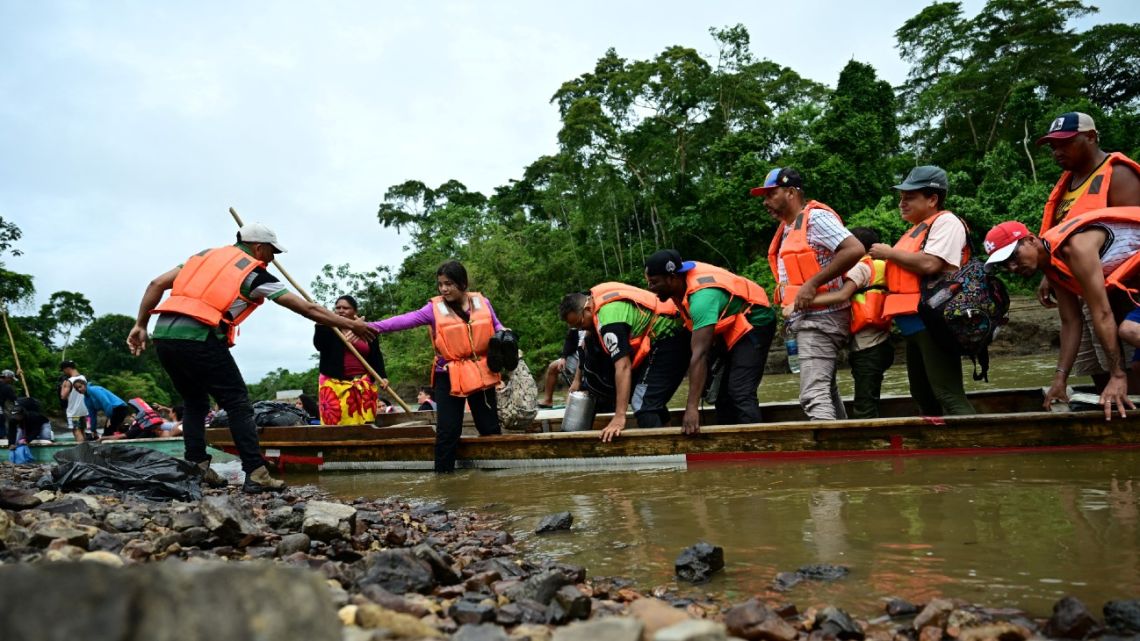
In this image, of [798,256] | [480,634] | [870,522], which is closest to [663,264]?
[798,256]

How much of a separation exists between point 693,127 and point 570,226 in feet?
26.5

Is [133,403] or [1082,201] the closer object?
[1082,201]

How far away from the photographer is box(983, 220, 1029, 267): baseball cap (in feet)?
15.9

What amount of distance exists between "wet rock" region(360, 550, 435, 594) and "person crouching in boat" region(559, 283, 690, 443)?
3429 millimetres

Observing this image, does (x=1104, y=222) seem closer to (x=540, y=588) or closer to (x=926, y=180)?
(x=926, y=180)

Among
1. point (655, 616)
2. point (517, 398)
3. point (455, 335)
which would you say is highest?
point (455, 335)

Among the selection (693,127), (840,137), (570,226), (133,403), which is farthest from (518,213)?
(133,403)

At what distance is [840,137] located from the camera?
95.9 ft

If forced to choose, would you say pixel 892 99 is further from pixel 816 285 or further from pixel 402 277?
pixel 816 285

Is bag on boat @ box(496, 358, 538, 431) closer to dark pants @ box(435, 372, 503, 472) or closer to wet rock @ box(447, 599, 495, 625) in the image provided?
dark pants @ box(435, 372, 503, 472)

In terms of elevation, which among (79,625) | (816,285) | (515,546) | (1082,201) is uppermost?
(1082,201)

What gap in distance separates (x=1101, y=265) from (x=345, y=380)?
7052 millimetres

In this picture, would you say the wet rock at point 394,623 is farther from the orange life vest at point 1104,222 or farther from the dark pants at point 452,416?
the dark pants at point 452,416

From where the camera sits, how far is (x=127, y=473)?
5512 mm
